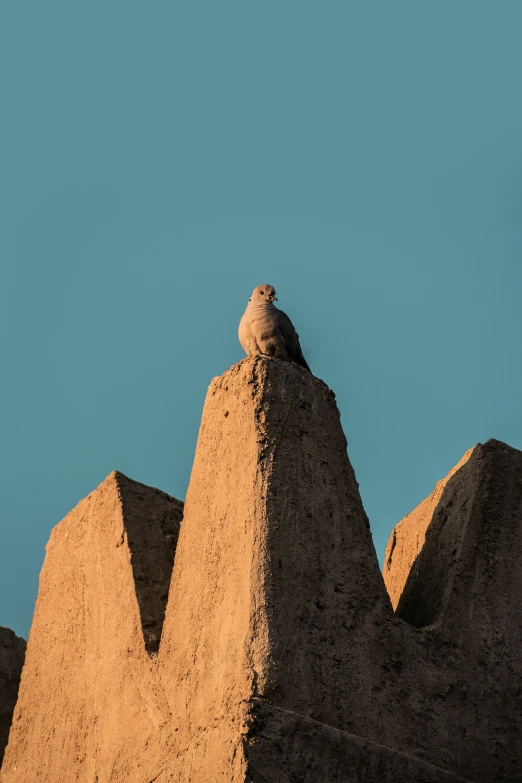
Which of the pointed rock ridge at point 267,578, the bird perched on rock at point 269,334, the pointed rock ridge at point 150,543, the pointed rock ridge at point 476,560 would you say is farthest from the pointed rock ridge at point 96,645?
the pointed rock ridge at point 476,560

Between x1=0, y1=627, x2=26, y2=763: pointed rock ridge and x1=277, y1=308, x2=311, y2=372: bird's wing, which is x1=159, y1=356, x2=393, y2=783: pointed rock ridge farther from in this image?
x1=0, y1=627, x2=26, y2=763: pointed rock ridge

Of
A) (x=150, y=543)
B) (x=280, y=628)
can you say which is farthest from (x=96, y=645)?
(x=280, y=628)

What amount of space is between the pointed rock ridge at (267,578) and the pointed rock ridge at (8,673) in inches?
106

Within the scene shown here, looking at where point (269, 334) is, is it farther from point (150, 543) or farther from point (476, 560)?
point (476, 560)

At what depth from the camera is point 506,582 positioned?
8555 millimetres

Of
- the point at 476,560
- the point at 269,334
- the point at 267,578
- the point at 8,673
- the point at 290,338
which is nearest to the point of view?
the point at 267,578

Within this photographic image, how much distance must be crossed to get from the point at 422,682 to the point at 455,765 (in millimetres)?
512

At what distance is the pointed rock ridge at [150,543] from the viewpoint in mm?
8508

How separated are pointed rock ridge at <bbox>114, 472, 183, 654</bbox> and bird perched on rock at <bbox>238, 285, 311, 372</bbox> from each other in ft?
4.13

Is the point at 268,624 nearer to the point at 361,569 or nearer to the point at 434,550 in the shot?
the point at 361,569

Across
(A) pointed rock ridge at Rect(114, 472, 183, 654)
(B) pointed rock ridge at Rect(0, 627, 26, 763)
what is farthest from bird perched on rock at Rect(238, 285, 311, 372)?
(B) pointed rock ridge at Rect(0, 627, 26, 763)

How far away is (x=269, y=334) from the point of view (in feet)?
28.7

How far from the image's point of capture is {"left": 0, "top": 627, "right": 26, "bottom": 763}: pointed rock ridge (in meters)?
10.3

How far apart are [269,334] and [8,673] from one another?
375 centimetres
